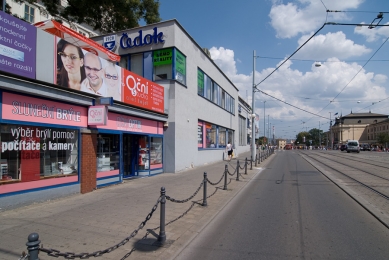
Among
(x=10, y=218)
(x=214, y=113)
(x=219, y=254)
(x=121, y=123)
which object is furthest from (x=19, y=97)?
(x=214, y=113)

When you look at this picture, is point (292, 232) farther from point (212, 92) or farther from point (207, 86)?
point (212, 92)

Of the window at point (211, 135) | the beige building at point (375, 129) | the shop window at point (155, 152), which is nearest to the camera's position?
the shop window at point (155, 152)

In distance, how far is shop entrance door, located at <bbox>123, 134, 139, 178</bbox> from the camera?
43.9 feet

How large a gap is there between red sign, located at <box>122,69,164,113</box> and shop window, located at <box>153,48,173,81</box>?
1274 millimetres

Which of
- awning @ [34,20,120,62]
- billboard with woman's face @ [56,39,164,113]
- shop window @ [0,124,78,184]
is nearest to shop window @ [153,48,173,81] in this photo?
billboard with woman's face @ [56,39,164,113]

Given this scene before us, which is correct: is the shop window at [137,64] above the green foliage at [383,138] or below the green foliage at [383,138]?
above

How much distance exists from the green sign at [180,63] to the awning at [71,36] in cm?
460

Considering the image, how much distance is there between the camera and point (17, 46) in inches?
288

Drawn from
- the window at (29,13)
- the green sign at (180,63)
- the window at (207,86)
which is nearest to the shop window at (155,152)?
the green sign at (180,63)

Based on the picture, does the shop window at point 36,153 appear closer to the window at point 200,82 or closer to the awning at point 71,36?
the awning at point 71,36

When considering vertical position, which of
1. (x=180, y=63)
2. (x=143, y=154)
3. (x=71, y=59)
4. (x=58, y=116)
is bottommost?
(x=143, y=154)

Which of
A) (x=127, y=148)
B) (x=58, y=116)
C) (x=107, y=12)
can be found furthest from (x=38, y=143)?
(x=107, y=12)

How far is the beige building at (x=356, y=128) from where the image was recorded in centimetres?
10551

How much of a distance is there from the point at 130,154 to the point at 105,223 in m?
7.67
